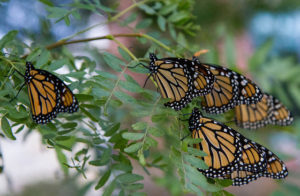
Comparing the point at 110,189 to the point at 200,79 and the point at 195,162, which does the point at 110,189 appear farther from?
the point at 200,79

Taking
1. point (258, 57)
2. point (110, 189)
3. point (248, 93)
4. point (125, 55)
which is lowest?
point (110, 189)

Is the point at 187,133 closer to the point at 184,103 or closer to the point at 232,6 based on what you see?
the point at 184,103

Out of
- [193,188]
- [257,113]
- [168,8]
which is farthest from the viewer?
[257,113]

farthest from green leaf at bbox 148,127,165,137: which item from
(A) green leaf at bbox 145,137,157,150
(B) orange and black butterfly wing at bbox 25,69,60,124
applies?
(B) orange and black butterfly wing at bbox 25,69,60,124

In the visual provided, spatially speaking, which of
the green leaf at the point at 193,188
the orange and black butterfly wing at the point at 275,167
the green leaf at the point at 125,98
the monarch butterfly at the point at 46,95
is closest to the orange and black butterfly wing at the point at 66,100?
the monarch butterfly at the point at 46,95

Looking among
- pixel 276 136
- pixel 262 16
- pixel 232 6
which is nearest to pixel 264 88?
pixel 276 136

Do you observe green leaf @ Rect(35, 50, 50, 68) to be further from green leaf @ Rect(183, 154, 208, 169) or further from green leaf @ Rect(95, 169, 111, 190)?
green leaf @ Rect(183, 154, 208, 169)

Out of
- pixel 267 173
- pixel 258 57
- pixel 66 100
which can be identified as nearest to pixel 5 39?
pixel 66 100

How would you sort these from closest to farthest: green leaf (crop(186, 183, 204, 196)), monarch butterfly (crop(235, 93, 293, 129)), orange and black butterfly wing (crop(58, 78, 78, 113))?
green leaf (crop(186, 183, 204, 196)) < orange and black butterfly wing (crop(58, 78, 78, 113)) < monarch butterfly (crop(235, 93, 293, 129))

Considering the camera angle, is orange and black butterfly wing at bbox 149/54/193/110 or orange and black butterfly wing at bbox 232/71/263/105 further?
orange and black butterfly wing at bbox 232/71/263/105
